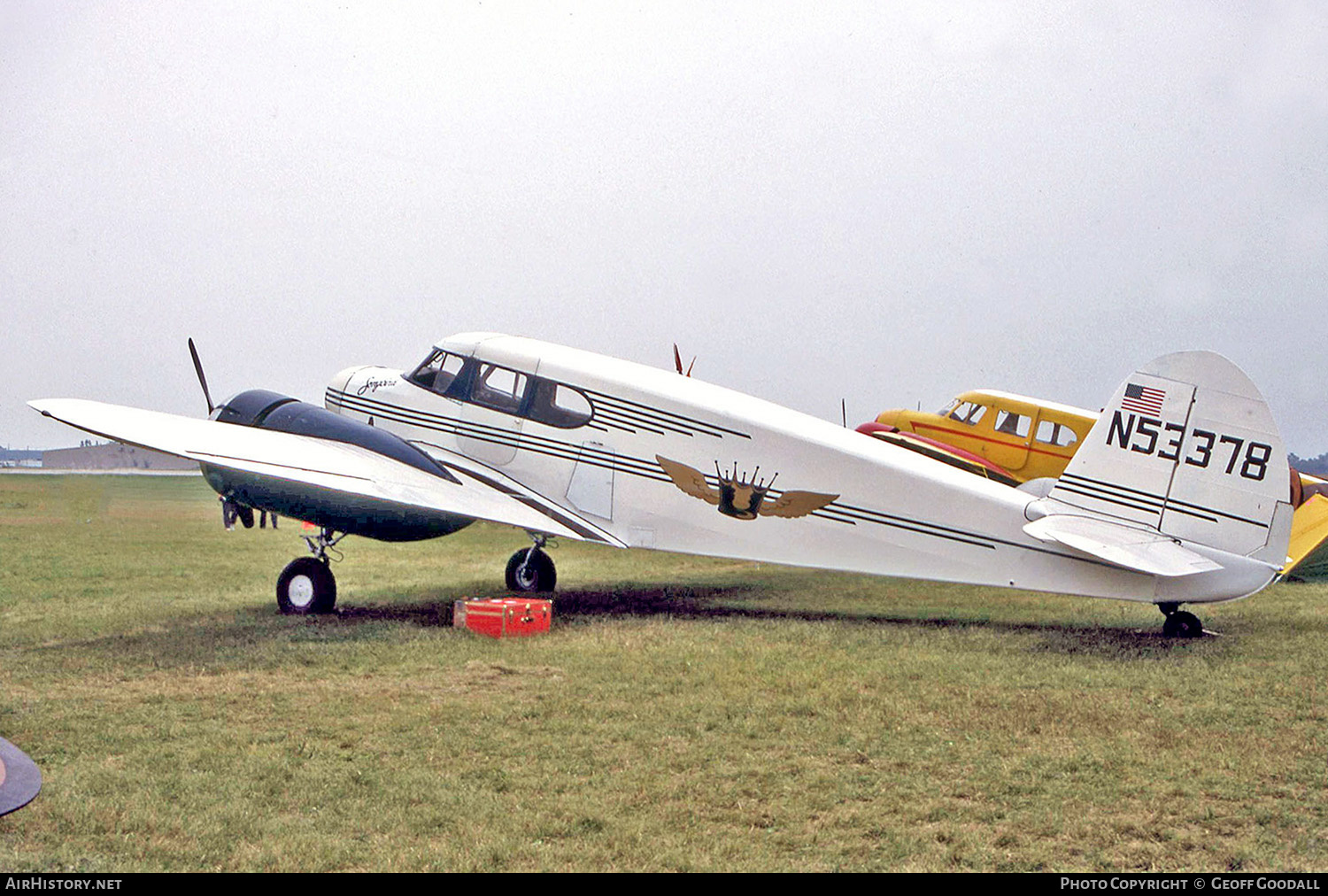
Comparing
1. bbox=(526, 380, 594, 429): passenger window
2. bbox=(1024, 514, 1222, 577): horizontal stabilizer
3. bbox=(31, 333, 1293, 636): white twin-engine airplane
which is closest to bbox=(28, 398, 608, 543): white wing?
bbox=(31, 333, 1293, 636): white twin-engine airplane

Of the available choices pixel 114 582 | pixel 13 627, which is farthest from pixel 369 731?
pixel 114 582

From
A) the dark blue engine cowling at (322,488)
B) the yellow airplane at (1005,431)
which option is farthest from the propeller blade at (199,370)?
the yellow airplane at (1005,431)

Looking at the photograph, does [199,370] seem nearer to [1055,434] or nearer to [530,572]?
[530,572]

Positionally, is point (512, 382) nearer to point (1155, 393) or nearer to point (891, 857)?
point (1155, 393)

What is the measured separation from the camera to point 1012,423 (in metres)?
16.4

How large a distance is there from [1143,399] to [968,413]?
8359mm

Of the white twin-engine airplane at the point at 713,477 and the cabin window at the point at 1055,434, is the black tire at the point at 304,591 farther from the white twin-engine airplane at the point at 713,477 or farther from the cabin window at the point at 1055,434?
the cabin window at the point at 1055,434

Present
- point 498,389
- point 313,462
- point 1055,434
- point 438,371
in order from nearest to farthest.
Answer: point 313,462 → point 498,389 → point 438,371 → point 1055,434

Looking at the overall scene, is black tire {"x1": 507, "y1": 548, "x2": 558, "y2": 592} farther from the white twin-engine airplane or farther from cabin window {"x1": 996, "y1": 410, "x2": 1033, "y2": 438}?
cabin window {"x1": 996, "y1": 410, "x2": 1033, "y2": 438}

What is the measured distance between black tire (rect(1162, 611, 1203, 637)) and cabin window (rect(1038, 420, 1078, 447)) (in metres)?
7.27

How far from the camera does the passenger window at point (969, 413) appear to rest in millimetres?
16719

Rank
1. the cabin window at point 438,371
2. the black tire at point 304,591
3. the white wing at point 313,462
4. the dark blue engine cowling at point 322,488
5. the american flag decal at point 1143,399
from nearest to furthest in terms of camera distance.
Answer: the american flag decal at point 1143,399
the white wing at point 313,462
the dark blue engine cowling at point 322,488
the black tire at point 304,591
the cabin window at point 438,371

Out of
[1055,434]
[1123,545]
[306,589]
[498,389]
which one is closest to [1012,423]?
[1055,434]

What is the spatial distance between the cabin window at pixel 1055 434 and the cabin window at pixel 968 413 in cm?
93
